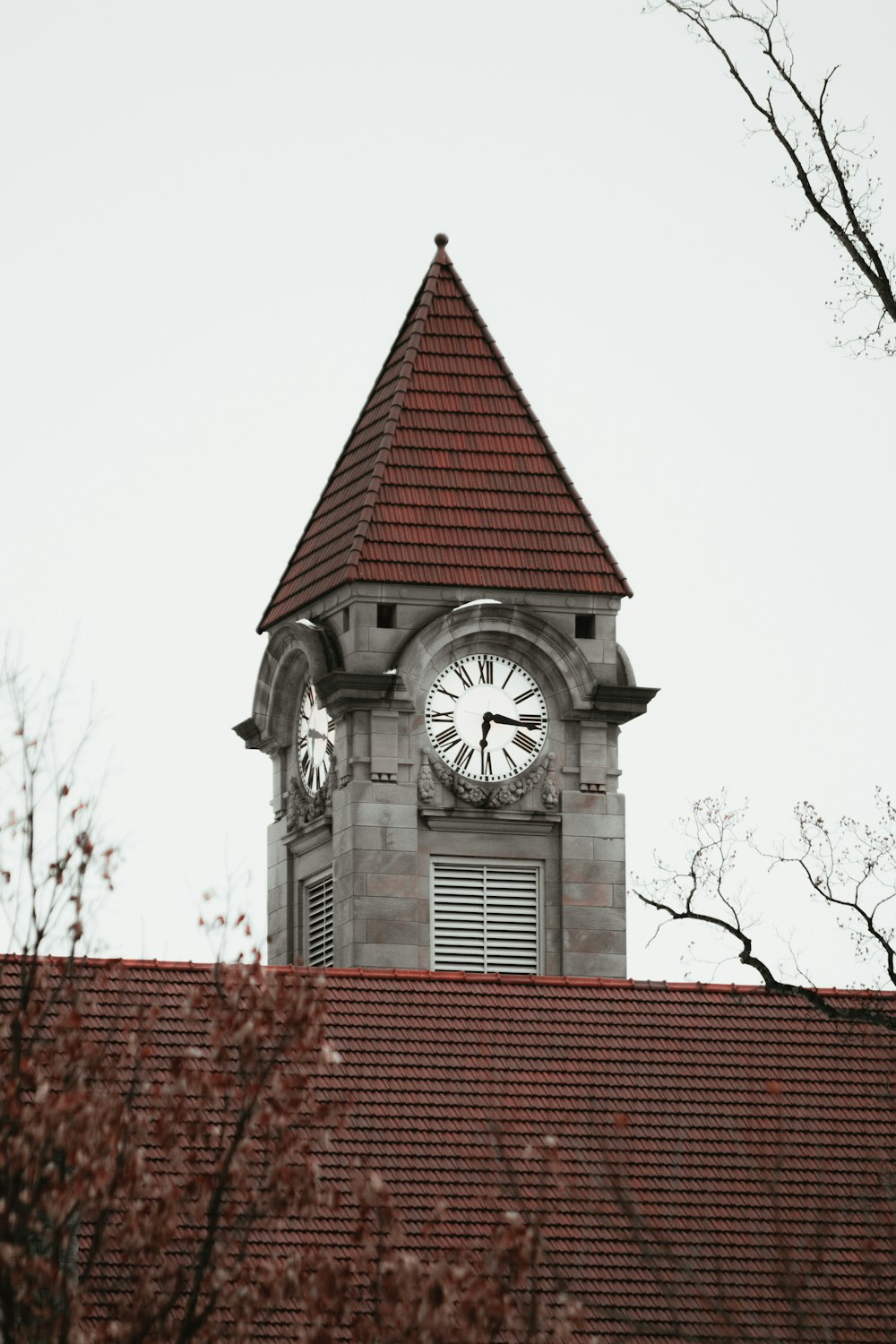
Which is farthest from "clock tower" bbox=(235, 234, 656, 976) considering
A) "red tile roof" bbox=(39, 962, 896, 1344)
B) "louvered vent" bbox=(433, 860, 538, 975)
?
"red tile roof" bbox=(39, 962, 896, 1344)

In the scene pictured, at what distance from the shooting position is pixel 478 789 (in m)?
43.3

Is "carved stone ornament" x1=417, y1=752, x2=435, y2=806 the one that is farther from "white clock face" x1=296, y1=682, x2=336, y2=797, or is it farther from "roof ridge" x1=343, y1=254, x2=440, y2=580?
"roof ridge" x1=343, y1=254, x2=440, y2=580

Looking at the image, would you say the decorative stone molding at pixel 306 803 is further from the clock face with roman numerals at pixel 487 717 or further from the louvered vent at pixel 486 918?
the louvered vent at pixel 486 918

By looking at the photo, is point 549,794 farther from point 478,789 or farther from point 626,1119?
point 626,1119

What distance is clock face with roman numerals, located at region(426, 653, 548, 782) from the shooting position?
143ft

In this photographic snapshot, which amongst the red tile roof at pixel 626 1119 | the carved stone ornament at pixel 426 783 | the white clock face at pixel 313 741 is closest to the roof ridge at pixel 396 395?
the white clock face at pixel 313 741

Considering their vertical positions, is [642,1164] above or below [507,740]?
below

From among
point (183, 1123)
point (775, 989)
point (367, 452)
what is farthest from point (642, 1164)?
point (367, 452)

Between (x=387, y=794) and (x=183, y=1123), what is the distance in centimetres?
1807

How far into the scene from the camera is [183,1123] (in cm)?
2519

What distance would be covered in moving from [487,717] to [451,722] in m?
0.43

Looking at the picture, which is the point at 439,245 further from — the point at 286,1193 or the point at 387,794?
the point at 286,1193

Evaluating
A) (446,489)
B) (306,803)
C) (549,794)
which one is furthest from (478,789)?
(446,489)

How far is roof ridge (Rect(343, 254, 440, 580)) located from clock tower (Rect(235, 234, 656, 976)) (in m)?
0.04
